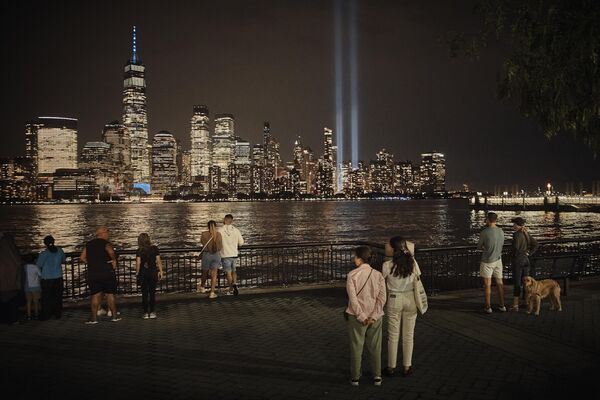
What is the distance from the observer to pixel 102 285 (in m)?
10.6

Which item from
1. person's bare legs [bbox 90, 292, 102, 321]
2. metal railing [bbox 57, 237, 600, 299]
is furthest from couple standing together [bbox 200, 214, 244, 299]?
person's bare legs [bbox 90, 292, 102, 321]

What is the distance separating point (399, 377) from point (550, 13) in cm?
564

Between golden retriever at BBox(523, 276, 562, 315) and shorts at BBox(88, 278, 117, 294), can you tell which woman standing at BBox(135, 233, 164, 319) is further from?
golden retriever at BBox(523, 276, 562, 315)

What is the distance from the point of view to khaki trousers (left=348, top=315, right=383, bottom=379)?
694 centimetres

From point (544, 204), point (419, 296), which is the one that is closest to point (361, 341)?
point (419, 296)

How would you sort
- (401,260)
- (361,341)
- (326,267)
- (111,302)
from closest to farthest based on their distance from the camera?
(361,341)
(401,260)
(111,302)
(326,267)

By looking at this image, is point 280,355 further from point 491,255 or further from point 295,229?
point 295,229

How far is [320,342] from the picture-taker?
927 cm

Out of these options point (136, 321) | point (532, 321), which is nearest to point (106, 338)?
point (136, 321)

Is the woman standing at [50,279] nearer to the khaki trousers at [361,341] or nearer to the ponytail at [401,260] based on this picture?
the khaki trousers at [361,341]

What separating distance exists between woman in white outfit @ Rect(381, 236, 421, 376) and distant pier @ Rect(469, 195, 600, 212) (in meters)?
155

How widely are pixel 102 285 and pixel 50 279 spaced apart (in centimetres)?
147

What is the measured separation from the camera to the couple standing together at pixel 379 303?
22.5 feet

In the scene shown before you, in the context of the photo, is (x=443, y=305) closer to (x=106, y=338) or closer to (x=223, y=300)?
(x=223, y=300)
